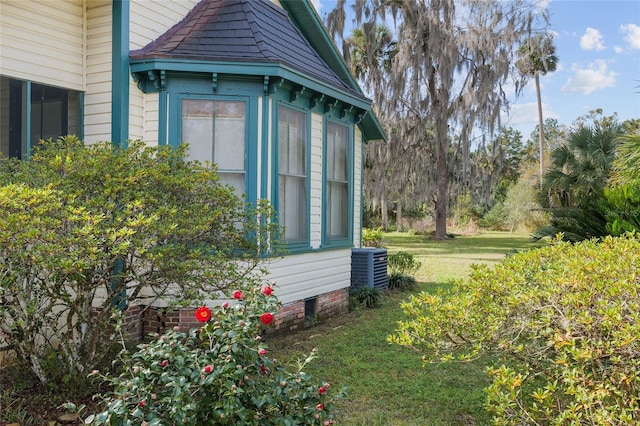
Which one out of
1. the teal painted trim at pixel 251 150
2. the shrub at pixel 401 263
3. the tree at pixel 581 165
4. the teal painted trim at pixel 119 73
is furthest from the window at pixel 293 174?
the tree at pixel 581 165

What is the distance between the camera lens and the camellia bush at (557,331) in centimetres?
322

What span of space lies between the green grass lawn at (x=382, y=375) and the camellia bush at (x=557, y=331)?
35.7 inches

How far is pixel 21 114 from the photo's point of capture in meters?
5.88

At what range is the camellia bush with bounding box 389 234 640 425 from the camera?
10.6 feet

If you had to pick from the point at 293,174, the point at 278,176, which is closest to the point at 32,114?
the point at 278,176

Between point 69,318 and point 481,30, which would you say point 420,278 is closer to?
point 69,318

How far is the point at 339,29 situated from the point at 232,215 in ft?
47.6

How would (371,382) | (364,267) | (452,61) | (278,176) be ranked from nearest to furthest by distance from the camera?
1. (371,382)
2. (278,176)
3. (364,267)
4. (452,61)

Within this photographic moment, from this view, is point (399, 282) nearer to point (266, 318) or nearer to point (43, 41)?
point (43, 41)

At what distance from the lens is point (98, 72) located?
6.33 metres

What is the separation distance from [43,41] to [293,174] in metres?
3.24

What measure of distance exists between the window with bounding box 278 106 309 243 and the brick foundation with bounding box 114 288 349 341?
100 cm

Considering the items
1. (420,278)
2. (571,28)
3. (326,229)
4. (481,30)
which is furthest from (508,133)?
(326,229)

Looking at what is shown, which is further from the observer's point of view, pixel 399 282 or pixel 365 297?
pixel 399 282
